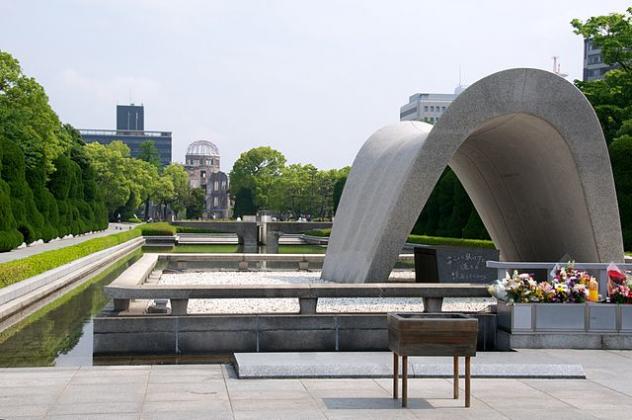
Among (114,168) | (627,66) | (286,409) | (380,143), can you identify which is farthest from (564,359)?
(114,168)

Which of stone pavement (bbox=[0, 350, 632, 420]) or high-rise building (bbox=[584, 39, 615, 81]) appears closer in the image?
stone pavement (bbox=[0, 350, 632, 420])

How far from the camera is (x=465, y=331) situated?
24.9 ft

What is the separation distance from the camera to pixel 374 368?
9117mm

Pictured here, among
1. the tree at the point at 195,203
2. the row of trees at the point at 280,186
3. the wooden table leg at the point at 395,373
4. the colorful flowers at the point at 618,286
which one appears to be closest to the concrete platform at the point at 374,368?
the wooden table leg at the point at 395,373

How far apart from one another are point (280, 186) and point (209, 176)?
2528 inches

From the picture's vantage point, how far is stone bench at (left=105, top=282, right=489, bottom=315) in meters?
12.0

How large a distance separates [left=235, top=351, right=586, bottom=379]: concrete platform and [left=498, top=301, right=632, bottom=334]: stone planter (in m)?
1.85

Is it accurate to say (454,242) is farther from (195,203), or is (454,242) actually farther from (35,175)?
(195,203)

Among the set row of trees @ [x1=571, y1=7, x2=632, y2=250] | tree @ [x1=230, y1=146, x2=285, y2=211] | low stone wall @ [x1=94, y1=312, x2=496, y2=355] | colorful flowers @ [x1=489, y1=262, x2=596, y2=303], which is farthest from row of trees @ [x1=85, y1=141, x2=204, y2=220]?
colorful flowers @ [x1=489, y1=262, x2=596, y2=303]

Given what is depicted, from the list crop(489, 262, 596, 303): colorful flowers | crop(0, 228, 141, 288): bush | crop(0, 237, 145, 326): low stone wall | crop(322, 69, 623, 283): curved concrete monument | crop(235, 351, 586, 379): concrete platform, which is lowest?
crop(0, 237, 145, 326): low stone wall

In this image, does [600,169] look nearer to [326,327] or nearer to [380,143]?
[380,143]

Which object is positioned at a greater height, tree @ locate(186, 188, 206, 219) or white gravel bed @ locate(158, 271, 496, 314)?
tree @ locate(186, 188, 206, 219)

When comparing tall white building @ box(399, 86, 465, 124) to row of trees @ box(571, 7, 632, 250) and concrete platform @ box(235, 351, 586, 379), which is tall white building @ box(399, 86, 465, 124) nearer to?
row of trees @ box(571, 7, 632, 250)

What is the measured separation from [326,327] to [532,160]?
7646mm
